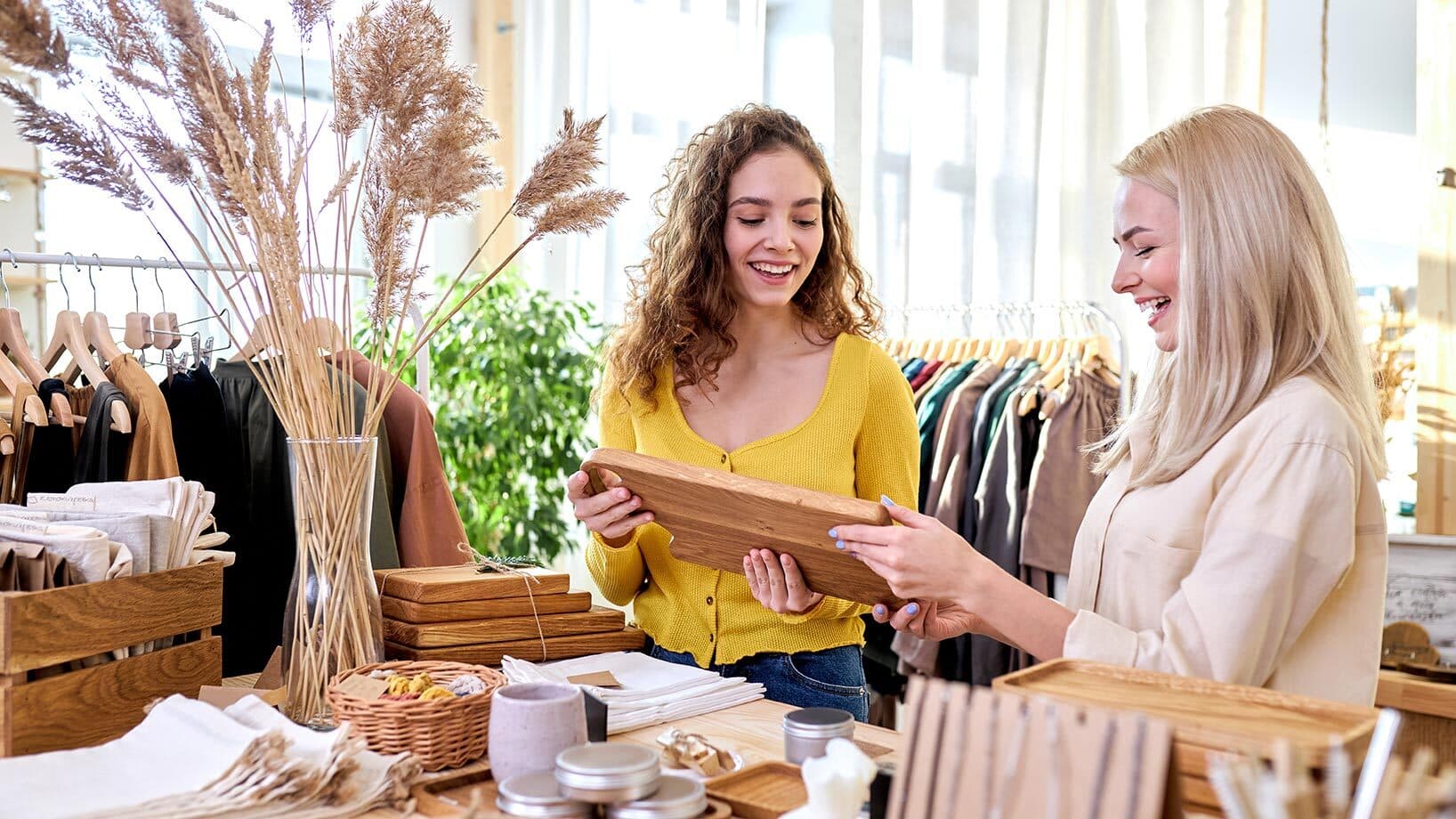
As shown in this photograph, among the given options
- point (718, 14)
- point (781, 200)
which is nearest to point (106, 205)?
point (718, 14)

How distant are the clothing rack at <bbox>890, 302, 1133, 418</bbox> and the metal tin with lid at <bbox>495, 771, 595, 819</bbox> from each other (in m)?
1.92

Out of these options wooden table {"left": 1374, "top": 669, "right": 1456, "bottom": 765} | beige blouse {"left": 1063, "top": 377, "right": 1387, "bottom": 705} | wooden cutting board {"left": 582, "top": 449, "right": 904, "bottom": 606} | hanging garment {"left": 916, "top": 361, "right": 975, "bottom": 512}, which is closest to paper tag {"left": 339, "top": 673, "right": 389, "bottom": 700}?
wooden cutting board {"left": 582, "top": 449, "right": 904, "bottom": 606}

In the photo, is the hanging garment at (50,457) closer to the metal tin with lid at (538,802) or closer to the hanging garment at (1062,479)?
the metal tin with lid at (538,802)

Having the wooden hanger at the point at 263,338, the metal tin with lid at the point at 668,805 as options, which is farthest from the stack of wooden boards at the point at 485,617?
the metal tin with lid at the point at 668,805

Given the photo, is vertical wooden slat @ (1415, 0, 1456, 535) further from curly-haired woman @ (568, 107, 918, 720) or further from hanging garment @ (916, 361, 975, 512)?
curly-haired woman @ (568, 107, 918, 720)

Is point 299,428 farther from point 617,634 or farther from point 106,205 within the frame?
point 106,205

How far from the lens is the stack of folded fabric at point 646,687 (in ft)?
4.71

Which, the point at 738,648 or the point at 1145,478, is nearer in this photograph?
the point at 1145,478

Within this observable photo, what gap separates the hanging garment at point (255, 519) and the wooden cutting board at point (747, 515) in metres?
0.87

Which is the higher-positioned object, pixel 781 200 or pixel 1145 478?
pixel 781 200

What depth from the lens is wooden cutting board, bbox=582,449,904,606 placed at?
140 centimetres

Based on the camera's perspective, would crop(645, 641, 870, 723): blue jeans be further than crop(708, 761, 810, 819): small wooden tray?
Yes

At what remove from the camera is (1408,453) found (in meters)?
2.79

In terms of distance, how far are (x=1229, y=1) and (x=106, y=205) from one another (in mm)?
3865
